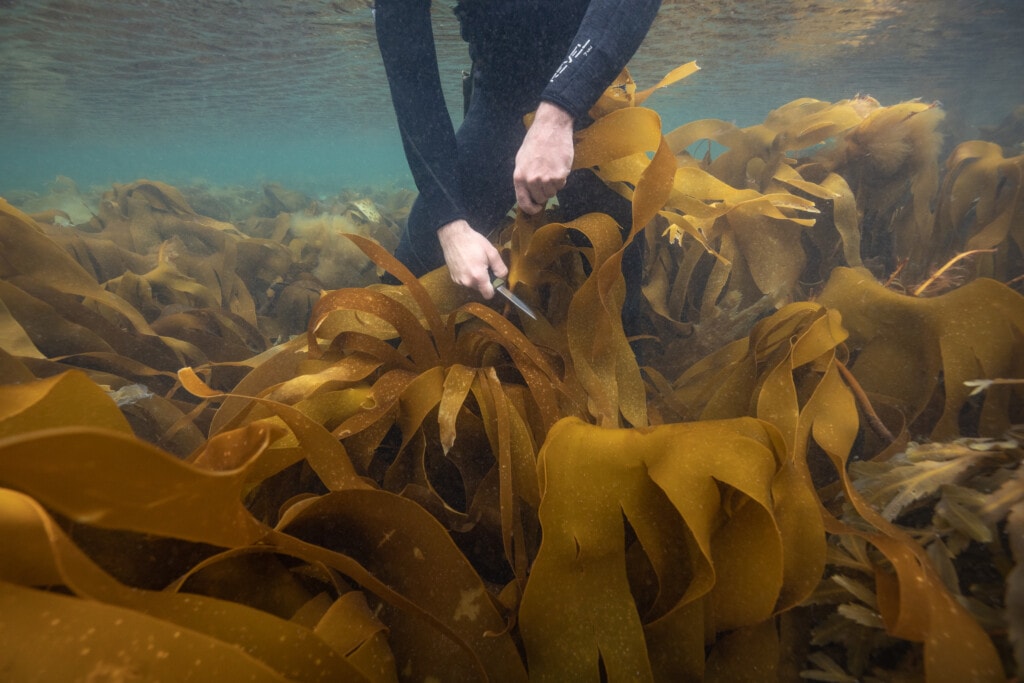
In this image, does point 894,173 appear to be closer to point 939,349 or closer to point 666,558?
point 939,349

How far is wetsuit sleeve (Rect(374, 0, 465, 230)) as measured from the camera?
1.73 metres

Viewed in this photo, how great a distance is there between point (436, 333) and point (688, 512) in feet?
2.42

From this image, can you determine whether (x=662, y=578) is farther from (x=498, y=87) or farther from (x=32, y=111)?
(x=32, y=111)

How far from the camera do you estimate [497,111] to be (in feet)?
6.91

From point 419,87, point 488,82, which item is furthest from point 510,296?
point 488,82

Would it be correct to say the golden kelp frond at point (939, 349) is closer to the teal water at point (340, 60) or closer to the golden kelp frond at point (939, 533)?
the golden kelp frond at point (939, 533)

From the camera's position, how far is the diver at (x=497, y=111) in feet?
4.28

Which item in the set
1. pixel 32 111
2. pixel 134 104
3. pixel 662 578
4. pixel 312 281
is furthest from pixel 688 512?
pixel 32 111

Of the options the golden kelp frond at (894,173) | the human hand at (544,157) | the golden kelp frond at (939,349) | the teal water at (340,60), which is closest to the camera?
the golden kelp frond at (939,349)

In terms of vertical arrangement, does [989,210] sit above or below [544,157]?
below

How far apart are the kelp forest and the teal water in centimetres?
663

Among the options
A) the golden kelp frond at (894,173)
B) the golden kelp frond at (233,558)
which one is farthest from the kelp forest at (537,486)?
the golden kelp frond at (894,173)

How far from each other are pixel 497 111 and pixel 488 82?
0.47 feet

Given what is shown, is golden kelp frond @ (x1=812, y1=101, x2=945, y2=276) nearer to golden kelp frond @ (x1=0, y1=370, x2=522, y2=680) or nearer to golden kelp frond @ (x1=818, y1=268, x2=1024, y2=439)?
golden kelp frond @ (x1=818, y1=268, x2=1024, y2=439)
